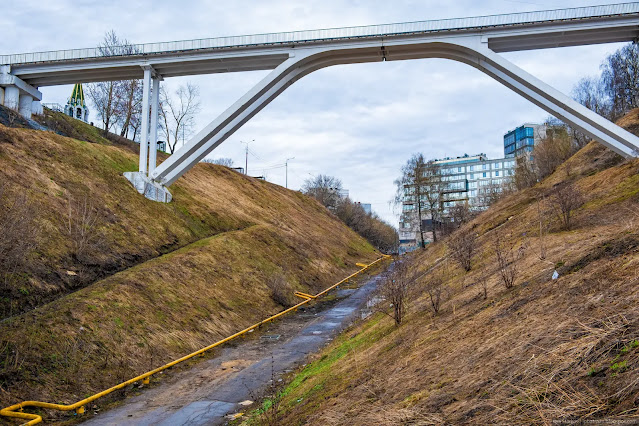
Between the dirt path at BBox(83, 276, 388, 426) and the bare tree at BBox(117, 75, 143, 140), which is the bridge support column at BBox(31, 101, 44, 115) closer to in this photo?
the bare tree at BBox(117, 75, 143, 140)

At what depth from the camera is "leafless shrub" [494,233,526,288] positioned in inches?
422

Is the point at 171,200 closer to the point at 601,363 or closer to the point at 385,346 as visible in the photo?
the point at 385,346

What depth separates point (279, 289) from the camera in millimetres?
24969

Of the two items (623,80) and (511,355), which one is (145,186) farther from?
(623,80)

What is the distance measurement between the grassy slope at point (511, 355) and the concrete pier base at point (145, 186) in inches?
680

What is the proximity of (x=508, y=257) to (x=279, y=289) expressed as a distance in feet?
43.8

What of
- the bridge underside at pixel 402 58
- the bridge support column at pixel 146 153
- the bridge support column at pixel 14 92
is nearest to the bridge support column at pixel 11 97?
the bridge support column at pixel 14 92

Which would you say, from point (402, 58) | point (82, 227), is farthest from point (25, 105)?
point (402, 58)

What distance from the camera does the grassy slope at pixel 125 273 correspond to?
1236 cm

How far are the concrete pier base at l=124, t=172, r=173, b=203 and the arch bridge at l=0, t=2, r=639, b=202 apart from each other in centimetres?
6

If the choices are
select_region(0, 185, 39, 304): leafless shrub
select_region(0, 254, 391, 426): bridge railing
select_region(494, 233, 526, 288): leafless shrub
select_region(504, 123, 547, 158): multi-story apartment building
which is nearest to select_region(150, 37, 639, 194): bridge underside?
Answer: select_region(494, 233, 526, 288): leafless shrub

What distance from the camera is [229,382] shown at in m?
13.5

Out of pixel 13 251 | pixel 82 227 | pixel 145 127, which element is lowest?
pixel 13 251

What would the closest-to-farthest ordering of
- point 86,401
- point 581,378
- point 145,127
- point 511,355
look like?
point 581,378 < point 511,355 < point 86,401 < point 145,127
